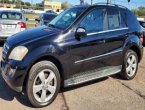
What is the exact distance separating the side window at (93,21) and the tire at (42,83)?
48.1 inches

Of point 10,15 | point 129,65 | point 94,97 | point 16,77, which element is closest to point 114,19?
point 129,65

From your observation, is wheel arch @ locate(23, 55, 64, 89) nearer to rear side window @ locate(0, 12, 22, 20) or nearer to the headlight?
the headlight

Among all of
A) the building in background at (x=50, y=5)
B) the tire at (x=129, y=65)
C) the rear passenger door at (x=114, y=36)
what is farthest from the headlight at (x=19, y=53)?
the building in background at (x=50, y=5)

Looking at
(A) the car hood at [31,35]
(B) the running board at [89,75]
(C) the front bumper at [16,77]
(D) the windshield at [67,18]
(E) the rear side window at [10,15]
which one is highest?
(D) the windshield at [67,18]

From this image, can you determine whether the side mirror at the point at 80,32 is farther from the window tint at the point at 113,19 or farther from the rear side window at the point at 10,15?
the rear side window at the point at 10,15

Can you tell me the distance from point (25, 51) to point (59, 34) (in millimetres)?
843

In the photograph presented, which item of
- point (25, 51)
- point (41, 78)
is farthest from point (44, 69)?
point (25, 51)

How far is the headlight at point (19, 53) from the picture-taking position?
5.36 m

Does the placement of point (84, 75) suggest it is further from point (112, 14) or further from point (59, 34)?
point (112, 14)

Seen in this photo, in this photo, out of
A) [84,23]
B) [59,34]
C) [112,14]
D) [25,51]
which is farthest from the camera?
[112,14]

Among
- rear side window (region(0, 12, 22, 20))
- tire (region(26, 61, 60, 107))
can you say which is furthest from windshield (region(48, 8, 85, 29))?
rear side window (region(0, 12, 22, 20))

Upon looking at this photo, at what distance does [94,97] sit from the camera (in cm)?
618

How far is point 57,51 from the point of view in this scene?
5.67 metres

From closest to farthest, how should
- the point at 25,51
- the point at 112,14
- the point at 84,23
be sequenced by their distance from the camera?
the point at 25,51, the point at 84,23, the point at 112,14
